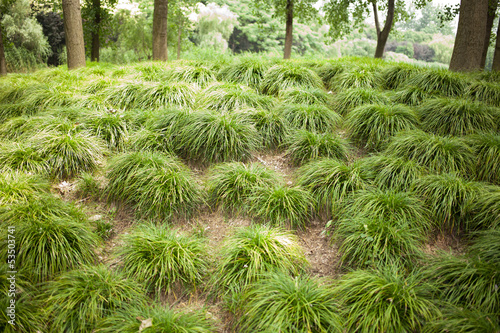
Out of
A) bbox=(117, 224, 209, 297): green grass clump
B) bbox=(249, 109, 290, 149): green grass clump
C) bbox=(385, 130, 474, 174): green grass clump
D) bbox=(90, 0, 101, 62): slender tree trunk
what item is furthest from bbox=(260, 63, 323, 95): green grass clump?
bbox=(90, 0, 101, 62): slender tree trunk

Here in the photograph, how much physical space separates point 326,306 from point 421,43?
126 feet

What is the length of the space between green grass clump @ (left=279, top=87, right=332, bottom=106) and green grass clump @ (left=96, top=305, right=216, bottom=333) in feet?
12.5

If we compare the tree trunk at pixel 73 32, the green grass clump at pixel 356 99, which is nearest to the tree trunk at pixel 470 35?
the green grass clump at pixel 356 99

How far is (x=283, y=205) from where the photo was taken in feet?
11.6

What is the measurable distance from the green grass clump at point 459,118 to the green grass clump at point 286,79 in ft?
7.08

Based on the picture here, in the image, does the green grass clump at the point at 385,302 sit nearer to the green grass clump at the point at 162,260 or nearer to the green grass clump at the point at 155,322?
the green grass clump at the point at 155,322

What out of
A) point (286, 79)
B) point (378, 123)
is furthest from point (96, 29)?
point (378, 123)

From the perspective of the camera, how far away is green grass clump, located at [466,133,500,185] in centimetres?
365

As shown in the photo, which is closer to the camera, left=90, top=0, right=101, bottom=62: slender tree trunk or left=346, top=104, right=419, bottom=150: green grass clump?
left=346, top=104, right=419, bottom=150: green grass clump

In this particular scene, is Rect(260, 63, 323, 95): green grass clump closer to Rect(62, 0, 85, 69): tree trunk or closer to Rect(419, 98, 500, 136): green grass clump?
Rect(419, 98, 500, 136): green grass clump

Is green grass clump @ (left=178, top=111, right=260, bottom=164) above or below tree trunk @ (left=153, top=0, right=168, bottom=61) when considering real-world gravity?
below

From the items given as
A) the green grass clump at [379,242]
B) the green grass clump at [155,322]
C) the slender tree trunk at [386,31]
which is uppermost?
the slender tree trunk at [386,31]

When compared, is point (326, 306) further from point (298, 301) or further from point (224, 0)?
→ point (224, 0)

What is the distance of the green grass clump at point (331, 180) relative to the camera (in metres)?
3.65
